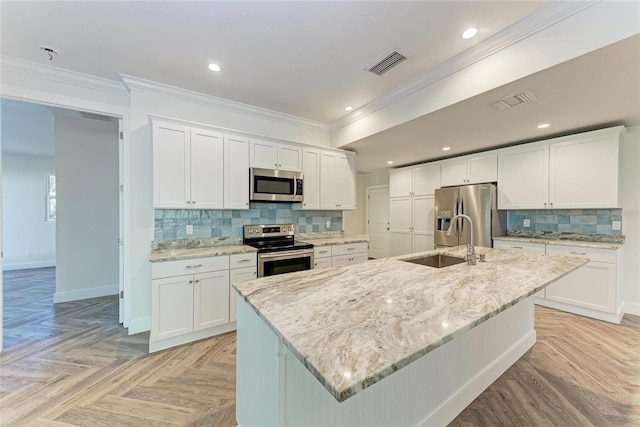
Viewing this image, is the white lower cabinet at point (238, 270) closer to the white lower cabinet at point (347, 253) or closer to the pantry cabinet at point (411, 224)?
the white lower cabinet at point (347, 253)

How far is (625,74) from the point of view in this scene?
1.96m

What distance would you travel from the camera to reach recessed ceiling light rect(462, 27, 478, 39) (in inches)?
78.5

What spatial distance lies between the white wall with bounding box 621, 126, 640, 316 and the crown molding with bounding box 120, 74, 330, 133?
3.98 metres

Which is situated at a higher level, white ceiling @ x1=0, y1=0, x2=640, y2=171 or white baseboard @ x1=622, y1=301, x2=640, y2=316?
white ceiling @ x1=0, y1=0, x2=640, y2=171

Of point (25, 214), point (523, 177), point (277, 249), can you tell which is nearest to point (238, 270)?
point (277, 249)

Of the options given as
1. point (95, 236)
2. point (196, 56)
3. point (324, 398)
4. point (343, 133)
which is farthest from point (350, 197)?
point (95, 236)

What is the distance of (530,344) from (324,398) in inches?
99.1

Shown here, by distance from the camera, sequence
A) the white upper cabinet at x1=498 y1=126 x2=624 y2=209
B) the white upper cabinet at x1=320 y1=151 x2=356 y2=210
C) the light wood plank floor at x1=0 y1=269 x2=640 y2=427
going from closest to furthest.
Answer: the light wood plank floor at x1=0 y1=269 x2=640 y2=427
the white upper cabinet at x1=498 y1=126 x2=624 y2=209
the white upper cabinet at x1=320 y1=151 x2=356 y2=210

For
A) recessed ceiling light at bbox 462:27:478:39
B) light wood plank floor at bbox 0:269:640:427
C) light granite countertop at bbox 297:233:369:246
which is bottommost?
light wood plank floor at bbox 0:269:640:427

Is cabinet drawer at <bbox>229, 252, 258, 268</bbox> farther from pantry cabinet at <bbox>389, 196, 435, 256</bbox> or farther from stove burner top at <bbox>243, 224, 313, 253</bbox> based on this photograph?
pantry cabinet at <bbox>389, 196, 435, 256</bbox>

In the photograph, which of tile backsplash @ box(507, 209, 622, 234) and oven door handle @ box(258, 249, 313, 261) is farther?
tile backsplash @ box(507, 209, 622, 234)

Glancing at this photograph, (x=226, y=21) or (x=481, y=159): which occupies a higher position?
(x=226, y=21)

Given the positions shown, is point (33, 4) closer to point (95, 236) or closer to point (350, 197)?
point (95, 236)

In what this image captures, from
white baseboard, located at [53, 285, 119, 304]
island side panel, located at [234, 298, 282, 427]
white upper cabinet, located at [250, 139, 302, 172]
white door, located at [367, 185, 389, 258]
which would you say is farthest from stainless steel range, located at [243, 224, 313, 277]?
white door, located at [367, 185, 389, 258]
